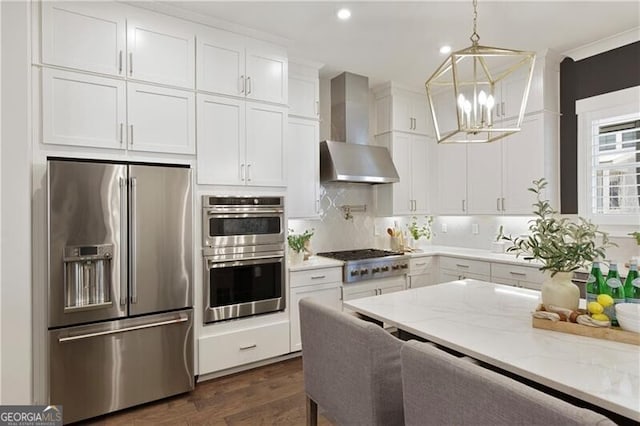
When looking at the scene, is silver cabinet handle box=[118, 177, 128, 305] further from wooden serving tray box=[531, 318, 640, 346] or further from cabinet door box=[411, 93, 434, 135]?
cabinet door box=[411, 93, 434, 135]

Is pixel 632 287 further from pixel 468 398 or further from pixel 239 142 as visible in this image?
pixel 239 142

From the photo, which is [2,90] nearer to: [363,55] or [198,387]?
[198,387]

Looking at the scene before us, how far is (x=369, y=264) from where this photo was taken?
3.72 metres

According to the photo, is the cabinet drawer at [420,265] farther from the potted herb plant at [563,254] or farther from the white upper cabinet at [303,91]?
the potted herb plant at [563,254]

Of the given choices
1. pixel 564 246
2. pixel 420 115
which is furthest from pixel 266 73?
pixel 564 246

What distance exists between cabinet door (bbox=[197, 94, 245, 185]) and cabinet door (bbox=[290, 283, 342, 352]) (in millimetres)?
1166

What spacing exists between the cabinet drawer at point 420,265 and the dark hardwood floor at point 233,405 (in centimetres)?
183

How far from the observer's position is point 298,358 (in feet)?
11.1

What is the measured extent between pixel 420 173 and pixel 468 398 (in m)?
3.92

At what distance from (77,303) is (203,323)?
0.89 m

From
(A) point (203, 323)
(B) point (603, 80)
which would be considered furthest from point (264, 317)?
(B) point (603, 80)

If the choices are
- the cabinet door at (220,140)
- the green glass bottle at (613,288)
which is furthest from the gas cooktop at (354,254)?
the green glass bottle at (613,288)

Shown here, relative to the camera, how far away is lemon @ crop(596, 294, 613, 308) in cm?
147

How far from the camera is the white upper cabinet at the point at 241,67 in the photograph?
2.88 m
